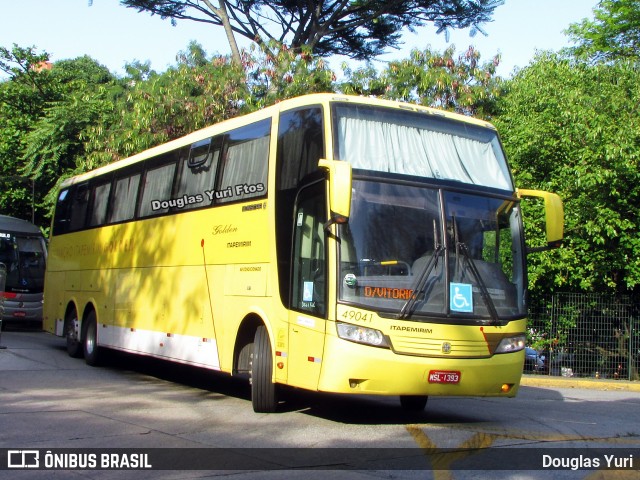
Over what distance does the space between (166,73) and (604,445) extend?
18779 mm

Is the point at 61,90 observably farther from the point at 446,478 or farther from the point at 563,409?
the point at 446,478

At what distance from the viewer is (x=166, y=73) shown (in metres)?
24.2

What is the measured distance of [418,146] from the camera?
967 centimetres

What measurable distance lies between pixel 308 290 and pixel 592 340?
42.5ft

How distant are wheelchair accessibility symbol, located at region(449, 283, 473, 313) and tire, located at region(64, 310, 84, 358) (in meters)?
10.3

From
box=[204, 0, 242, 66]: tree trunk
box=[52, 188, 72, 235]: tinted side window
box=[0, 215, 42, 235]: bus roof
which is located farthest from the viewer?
box=[0, 215, 42, 235]: bus roof

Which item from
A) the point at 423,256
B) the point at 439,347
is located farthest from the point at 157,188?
the point at 439,347

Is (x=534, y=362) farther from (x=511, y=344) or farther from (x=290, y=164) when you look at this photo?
(x=290, y=164)

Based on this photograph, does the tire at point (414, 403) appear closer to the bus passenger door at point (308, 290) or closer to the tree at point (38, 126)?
the bus passenger door at point (308, 290)

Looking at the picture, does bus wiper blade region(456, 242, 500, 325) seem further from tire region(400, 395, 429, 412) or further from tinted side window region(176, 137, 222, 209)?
tinted side window region(176, 137, 222, 209)

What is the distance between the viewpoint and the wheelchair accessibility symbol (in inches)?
353

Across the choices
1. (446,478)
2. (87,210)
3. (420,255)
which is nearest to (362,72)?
(87,210)

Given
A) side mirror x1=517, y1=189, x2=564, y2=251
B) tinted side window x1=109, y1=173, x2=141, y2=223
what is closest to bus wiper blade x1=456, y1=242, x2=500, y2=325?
side mirror x1=517, y1=189, x2=564, y2=251

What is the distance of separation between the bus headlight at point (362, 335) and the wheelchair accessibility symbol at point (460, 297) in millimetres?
895
